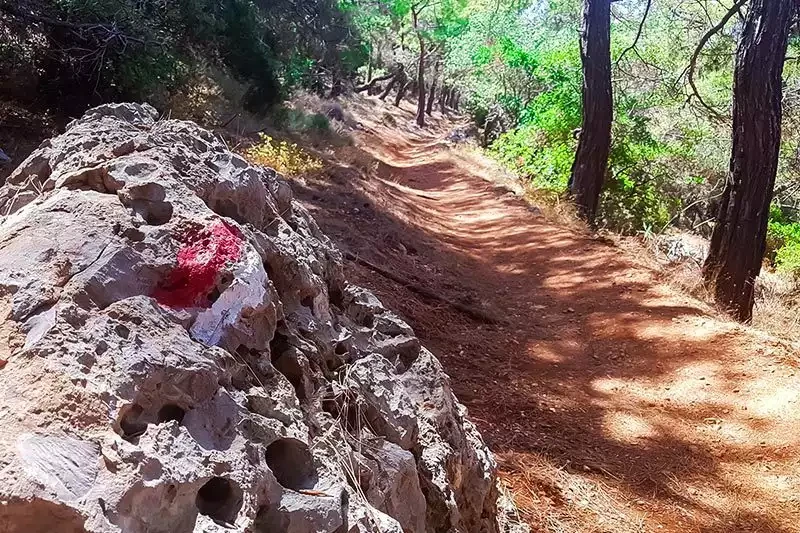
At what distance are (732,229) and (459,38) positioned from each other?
19660mm

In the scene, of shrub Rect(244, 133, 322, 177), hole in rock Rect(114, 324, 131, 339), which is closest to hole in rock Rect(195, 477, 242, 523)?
hole in rock Rect(114, 324, 131, 339)

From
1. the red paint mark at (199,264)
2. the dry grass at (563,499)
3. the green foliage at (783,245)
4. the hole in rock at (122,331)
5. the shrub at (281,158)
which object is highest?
the red paint mark at (199,264)

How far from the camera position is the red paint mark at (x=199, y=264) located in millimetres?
1862

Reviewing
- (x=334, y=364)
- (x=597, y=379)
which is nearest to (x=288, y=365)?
(x=334, y=364)

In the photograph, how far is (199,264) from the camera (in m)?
1.95

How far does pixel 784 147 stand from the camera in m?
12.7

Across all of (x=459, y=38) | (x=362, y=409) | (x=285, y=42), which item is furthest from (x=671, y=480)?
(x=459, y=38)

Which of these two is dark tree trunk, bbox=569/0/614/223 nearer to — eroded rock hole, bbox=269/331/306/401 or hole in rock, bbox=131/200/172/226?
eroded rock hole, bbox=269/331/306/401

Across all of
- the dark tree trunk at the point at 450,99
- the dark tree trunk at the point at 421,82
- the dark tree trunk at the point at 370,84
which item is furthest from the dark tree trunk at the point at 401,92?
the dark tree trunk at the point at 450,99

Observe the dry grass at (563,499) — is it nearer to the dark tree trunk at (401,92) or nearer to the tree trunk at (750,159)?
the tree trunk at (750,159)

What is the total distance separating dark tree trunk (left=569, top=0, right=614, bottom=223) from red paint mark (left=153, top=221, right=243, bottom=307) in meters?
9.47

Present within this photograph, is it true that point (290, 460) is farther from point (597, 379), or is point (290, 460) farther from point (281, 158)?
point (281, 158)

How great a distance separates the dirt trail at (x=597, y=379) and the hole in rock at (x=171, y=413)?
2.30m

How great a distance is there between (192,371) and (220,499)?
309 mm
